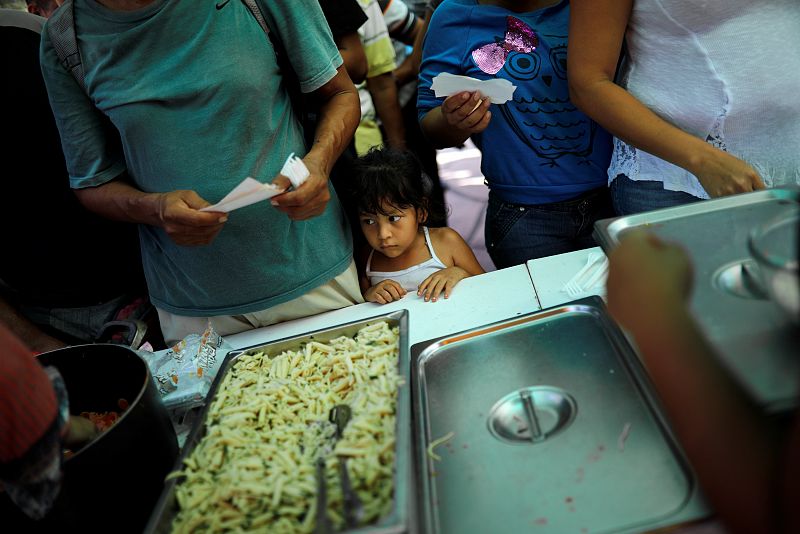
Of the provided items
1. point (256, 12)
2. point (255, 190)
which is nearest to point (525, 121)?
point (256, 12)

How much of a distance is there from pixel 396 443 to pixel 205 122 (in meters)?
0.87

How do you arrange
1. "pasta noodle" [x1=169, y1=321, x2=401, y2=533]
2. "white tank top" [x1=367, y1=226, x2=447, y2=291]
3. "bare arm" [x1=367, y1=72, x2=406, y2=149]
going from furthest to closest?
"bare arm" [x1=367, y1=72, x2=406, y2=149] < "white tank top" [x1=367, y1=226, x2=447, y2=291] < "pasta noodle" [x1=169, y1=321, x2=401, y2=533]

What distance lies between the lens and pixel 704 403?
1.91ft

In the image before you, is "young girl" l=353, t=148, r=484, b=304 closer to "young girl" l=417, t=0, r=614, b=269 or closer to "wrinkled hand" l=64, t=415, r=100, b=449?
"young girl" l=417, t=0, r=614, b=269

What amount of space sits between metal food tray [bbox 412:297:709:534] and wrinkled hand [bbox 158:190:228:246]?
0.54 m

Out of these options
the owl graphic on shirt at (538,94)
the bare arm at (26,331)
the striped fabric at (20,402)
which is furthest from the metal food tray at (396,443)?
the bare arm at (26,331)

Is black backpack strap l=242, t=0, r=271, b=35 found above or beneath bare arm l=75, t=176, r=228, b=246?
above

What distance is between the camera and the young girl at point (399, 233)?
1.78 metres

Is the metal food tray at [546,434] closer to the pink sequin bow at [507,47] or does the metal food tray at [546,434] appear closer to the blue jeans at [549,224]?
the blue jeans at [549,224]

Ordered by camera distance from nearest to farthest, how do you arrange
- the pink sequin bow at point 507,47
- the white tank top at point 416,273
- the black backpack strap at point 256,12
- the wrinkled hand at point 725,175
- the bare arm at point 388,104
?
1. the wrinkled hand at point 725,175
2. the black backpack strap at point 256,12
3. the pink sequin bow at point 507,47
4. the white tank top at point 416,273
5. the bare arm at point 388,104

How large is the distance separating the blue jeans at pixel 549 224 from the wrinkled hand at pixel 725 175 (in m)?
0.59

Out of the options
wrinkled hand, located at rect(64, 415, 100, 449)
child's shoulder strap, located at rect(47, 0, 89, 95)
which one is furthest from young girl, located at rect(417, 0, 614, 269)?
wrinkled hand, located at rect(64, 415, 100, 449)

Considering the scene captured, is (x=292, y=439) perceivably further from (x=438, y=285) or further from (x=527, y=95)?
(x=527, y=95)

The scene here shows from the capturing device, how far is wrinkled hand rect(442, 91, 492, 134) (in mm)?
1555
